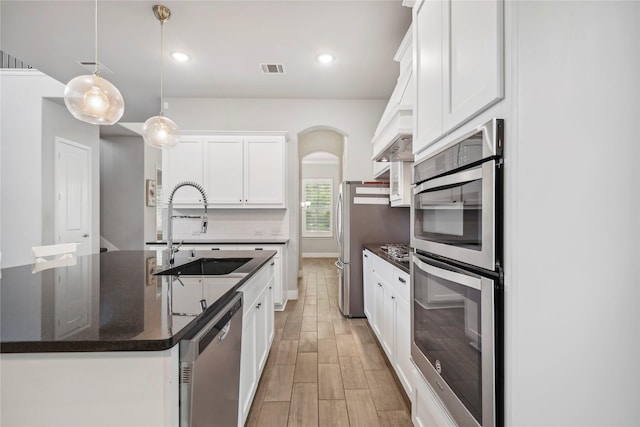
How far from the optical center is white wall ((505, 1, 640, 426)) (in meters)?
0.84

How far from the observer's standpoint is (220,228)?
469 centimetres

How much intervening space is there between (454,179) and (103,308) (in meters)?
1.29

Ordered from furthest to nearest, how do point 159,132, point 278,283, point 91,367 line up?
point 278,283 → point 159,132 → point 91,367

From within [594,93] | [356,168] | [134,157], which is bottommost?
[594,93]

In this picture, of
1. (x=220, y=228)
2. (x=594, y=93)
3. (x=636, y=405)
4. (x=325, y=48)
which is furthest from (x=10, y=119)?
(x=636, y=405)

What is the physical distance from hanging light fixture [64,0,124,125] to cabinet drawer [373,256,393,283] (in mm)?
2255

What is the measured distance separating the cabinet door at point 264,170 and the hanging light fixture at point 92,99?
222 centimetres

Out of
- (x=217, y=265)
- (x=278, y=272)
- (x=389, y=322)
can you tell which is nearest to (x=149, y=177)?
(x=278, y=272)

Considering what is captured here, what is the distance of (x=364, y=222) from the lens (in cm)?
366

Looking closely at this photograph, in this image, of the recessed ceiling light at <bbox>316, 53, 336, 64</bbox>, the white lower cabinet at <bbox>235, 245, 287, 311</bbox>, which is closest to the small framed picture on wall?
the white lower cabinet at <bbox>235, 245, 287, 311</bbox>

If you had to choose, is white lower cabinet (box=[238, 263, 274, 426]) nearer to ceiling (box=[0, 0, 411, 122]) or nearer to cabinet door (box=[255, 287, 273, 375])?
cabinet door (box=[255, 287, 273, 375])

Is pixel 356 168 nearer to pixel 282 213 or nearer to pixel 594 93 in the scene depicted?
pixel 282 213

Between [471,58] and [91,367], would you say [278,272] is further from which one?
[471,58]

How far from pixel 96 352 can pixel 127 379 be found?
11 cm
